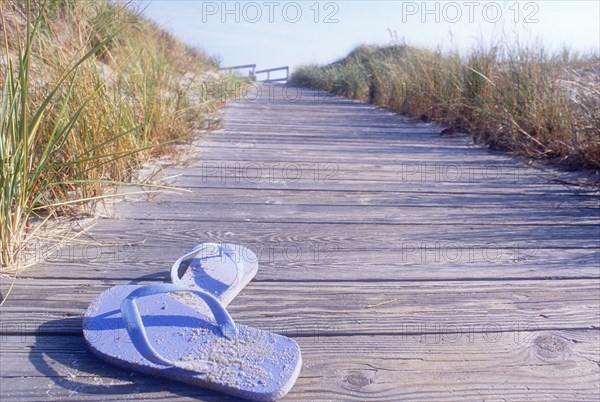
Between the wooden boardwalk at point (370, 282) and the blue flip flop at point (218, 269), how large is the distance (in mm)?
35

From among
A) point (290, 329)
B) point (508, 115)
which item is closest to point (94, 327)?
point (290, 329)

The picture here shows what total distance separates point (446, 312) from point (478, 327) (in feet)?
0.30

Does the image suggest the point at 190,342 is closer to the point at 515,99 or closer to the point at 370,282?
the point at 370,282

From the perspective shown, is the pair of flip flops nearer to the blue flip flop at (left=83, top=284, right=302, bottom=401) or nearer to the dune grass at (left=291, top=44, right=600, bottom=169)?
the blue flip flop at (left=83, top=284, right=302, bottom=401)

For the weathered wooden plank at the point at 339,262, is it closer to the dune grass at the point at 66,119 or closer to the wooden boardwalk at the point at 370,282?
the wooden boardwalk at the point at 370,282

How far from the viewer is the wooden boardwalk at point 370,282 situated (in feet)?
3.66

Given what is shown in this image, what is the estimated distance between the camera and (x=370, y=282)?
157 centimetres

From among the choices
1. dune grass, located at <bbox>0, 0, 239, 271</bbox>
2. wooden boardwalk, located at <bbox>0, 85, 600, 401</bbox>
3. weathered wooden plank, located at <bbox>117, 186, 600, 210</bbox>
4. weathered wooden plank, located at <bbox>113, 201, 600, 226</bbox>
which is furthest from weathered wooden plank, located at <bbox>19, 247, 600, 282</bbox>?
weathered wooden plank, located at <bbox>117, 186, 600, 210</bbox>

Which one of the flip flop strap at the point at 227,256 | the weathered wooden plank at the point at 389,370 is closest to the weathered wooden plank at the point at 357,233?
the flip flop strap at the point at 227,256

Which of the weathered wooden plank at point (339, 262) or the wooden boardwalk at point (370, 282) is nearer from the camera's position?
the wooden boardwalk at point (370, 282)

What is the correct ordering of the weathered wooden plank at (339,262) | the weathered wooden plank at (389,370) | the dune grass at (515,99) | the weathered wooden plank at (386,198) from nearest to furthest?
the weathered wooden plank at (389,370)
the weathered wooden plank at (339,262)
the weathered wooden plank at (386,198)
the dune grass at (515,99)

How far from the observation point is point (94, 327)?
1.21 m

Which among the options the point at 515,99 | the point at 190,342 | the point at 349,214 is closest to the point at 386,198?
the point at 349,214

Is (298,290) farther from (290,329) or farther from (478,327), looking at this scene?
(478,327)
